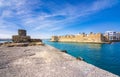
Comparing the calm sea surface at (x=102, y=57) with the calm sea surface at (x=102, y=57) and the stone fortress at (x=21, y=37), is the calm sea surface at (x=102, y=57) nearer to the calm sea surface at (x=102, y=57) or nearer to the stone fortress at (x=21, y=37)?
the calm sea surface at (x=102, y=57)

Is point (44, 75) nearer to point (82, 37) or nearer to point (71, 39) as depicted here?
point (82, 37)

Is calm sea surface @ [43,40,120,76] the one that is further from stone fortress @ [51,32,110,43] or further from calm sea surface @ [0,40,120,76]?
stone fortress @ [51,32,110,43]

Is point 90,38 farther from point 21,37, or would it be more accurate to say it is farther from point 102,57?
point 102,57

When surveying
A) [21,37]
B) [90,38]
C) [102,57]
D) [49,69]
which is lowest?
[102,57]

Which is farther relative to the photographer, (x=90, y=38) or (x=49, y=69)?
(x=90, y=38)

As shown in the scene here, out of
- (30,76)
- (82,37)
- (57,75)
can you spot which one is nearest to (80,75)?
(57,75)

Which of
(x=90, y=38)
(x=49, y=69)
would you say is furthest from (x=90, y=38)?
(x=49, y=69)

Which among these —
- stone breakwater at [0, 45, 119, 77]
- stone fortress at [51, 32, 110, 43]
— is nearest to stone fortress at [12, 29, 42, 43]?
stone breakwater at [0, 45, 119, 77]

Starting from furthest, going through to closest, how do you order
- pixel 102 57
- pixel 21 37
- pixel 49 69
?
pixel 21 37
pixel 102 57
pixel 49 69

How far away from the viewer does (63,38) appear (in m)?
133

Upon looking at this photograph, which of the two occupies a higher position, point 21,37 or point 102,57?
point 21,37

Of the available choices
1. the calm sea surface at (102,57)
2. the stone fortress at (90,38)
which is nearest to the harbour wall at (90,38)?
the stone fortress at (90,38)

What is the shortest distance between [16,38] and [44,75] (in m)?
27.6

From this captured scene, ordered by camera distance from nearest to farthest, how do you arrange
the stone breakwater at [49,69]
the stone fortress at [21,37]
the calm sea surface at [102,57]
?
the stone breakwater at [49,69], the calm sea surface at [102,57], the stone fortress at [21,37]
